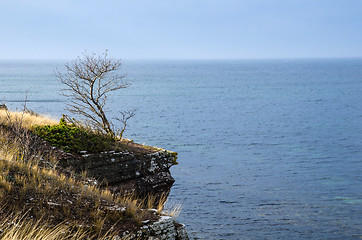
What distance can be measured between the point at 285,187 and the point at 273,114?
154 feet

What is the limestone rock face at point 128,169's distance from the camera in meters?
18.4

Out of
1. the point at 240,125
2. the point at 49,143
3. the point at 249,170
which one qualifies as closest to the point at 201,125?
the point at 240,125

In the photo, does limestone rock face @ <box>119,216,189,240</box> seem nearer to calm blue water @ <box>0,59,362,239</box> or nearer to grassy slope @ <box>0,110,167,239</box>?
grassy slope @ <box>0,110,167,239</box>

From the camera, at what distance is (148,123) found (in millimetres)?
64125

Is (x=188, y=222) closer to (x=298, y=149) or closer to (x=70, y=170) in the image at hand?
(x=70, y=170)

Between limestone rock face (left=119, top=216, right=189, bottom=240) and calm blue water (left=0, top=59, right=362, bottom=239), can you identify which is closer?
limestone rock face (left=119, top=216, right=189, bottom=240)

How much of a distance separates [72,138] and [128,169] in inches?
118

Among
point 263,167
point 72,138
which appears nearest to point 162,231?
point 72,138

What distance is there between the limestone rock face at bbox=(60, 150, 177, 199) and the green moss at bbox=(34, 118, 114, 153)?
0.46m

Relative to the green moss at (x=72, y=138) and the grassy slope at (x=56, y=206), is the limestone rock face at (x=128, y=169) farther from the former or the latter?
the grassy slope at (x=56, y=206)

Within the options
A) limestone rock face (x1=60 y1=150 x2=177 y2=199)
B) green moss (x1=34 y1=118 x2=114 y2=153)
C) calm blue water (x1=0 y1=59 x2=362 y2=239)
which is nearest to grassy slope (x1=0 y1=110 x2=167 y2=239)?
limestone rock face (x1=60 y1=150 x2=177 y2=199)

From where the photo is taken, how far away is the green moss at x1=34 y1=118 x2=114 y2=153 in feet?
61.4

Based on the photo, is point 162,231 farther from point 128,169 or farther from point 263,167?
point 263,167

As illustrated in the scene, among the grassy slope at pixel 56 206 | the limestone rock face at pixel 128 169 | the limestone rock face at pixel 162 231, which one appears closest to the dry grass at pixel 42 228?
the grassy slope at pixel 56 206
